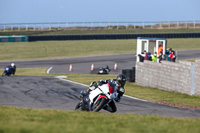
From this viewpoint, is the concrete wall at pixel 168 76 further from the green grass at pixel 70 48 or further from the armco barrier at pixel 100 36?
the armco barrier at pixel 100 36

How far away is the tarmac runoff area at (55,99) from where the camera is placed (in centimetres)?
1409

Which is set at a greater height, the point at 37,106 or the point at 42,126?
the point at 42,126

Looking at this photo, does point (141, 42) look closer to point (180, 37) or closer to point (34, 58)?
point (34, 58)

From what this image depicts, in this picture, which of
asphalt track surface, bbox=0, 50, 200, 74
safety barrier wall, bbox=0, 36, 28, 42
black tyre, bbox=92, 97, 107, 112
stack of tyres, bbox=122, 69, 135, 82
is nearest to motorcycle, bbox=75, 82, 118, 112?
black tyre, bbox=92, 97, 107, 112

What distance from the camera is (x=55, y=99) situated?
1694 cm

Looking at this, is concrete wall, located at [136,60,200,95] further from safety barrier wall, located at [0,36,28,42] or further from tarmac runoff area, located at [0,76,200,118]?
safety barrier wall, located at [0,36,28,42]

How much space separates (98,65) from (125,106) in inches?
1066

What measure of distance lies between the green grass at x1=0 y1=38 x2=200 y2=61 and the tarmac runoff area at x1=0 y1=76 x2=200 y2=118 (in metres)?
27.3

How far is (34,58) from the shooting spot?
49.4 m

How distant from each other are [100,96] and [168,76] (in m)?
11.4

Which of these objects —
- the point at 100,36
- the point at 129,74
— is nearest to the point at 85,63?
the point at 100,36

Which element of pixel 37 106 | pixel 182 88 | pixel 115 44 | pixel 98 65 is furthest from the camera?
pixel 115 44

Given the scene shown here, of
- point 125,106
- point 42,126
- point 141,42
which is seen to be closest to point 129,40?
point 141,42

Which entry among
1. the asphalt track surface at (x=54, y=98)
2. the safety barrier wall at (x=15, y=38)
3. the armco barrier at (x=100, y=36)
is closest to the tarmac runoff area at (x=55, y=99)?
the asphalt track surface at (x=54, y=98)
